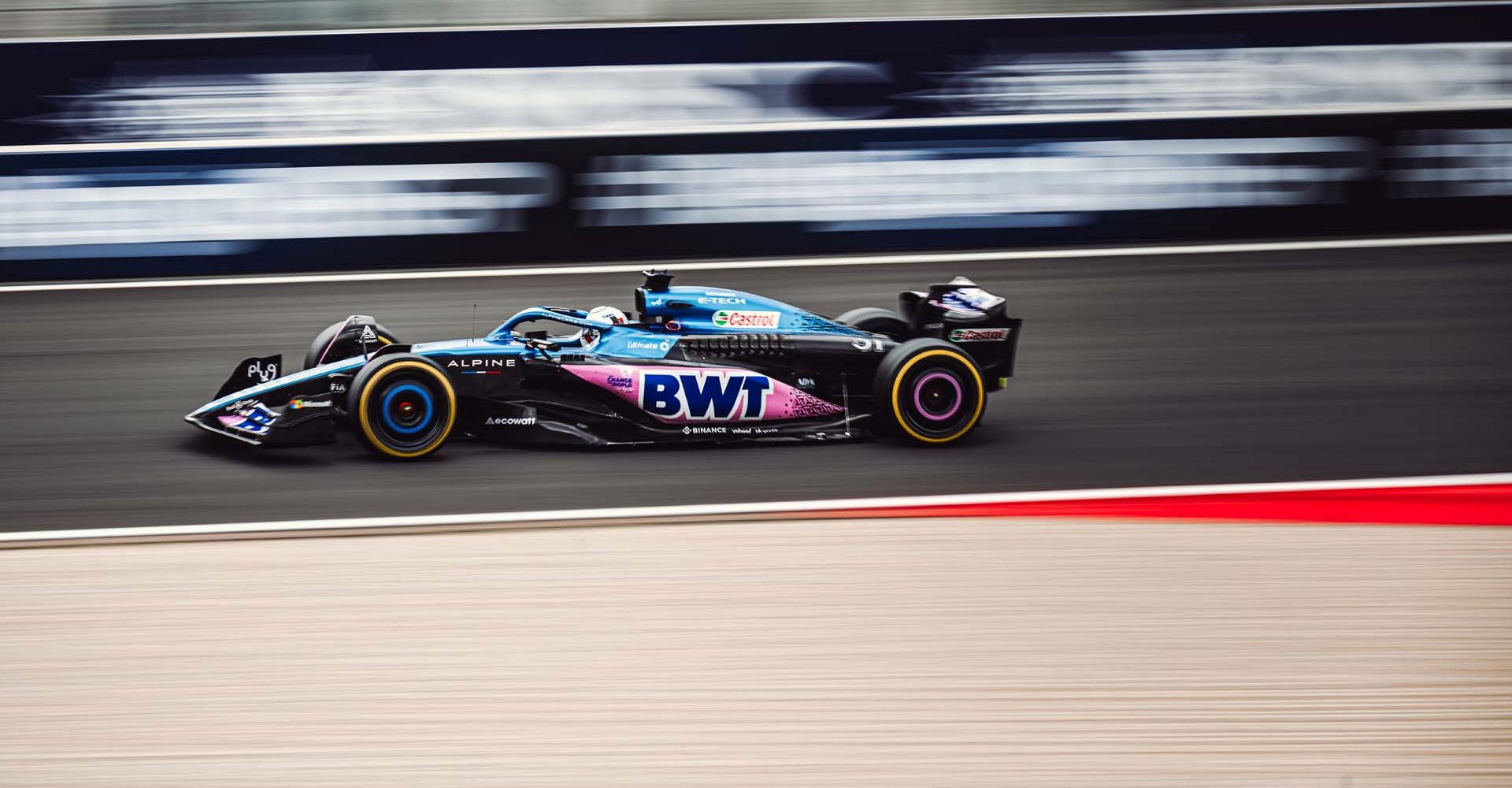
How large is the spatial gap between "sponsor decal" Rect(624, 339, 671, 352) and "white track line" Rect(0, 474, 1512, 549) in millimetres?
1024

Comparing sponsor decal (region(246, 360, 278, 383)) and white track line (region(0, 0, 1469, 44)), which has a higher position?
white track line (region(0, 0, 1469, 44))

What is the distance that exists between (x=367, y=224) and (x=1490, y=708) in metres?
9.55

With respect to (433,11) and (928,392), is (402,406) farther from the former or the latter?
(433,11)

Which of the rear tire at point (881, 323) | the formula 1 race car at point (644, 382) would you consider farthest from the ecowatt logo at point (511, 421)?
the rear tire at point (881, 323)

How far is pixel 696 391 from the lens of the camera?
22.9ft

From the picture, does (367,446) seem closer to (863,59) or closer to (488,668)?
(488,668)

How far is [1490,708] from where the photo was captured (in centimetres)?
434

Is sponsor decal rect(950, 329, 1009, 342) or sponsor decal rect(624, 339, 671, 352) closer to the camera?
sponsor decal rect(624, 339, 671, 352)

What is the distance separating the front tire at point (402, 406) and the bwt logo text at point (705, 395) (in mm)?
947

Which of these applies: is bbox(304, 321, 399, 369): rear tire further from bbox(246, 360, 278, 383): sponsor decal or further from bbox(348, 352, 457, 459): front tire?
bbox(348, 352, 457, 459): front tire

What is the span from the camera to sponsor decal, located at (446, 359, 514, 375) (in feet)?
22.5

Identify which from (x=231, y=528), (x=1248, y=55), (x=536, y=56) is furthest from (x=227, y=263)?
(x=1248, y=55)

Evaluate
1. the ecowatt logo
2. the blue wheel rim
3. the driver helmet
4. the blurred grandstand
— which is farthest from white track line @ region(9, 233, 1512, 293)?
the blue wheel rim

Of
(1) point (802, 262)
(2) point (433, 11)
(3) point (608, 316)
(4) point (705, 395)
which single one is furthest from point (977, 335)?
(2) point (433, 11)
